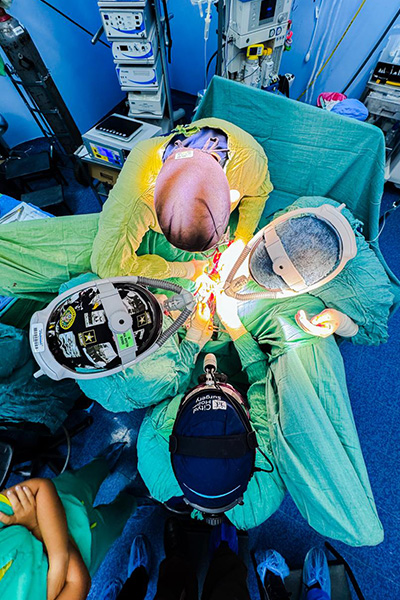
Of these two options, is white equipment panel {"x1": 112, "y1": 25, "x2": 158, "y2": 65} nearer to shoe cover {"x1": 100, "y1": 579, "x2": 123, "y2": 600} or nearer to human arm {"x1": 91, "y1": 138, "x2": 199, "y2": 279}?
human arm {"x1": 91, "y1": 138, "x2": 199, "y2": 279}

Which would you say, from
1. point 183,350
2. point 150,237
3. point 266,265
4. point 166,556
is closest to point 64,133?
point 150,237

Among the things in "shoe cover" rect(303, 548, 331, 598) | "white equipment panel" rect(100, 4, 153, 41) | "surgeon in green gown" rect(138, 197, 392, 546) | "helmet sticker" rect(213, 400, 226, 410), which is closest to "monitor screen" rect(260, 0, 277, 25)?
"white equipment panel" rect(100, 4, 153, 41)

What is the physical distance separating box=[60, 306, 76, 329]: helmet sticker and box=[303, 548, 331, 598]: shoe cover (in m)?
1.69

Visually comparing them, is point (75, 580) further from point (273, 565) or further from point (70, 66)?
point (70, 66)

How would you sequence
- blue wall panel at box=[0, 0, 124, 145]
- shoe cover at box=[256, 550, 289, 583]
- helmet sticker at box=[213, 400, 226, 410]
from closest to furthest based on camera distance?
helmet sticker at box=[213, 400, 226, 410], shoe cover at box=[256, 550, 289, 583], blue wall panel at box=[0, 0, 124, 145]

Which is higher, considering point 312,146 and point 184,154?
point 184,154

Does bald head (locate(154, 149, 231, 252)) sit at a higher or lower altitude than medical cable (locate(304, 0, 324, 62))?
higher

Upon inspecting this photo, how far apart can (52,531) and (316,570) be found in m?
1.28

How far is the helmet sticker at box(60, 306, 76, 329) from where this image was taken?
0.82 metres

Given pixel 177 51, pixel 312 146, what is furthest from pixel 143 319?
pixel 177 51

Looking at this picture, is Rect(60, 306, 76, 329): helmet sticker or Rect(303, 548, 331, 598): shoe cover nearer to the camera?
Rect(60, 306, 76, 329): helmet sticker

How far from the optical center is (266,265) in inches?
36.8

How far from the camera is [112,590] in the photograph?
1534mm

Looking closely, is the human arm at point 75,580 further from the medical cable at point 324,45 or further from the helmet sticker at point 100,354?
the medical cable at point 324,45
